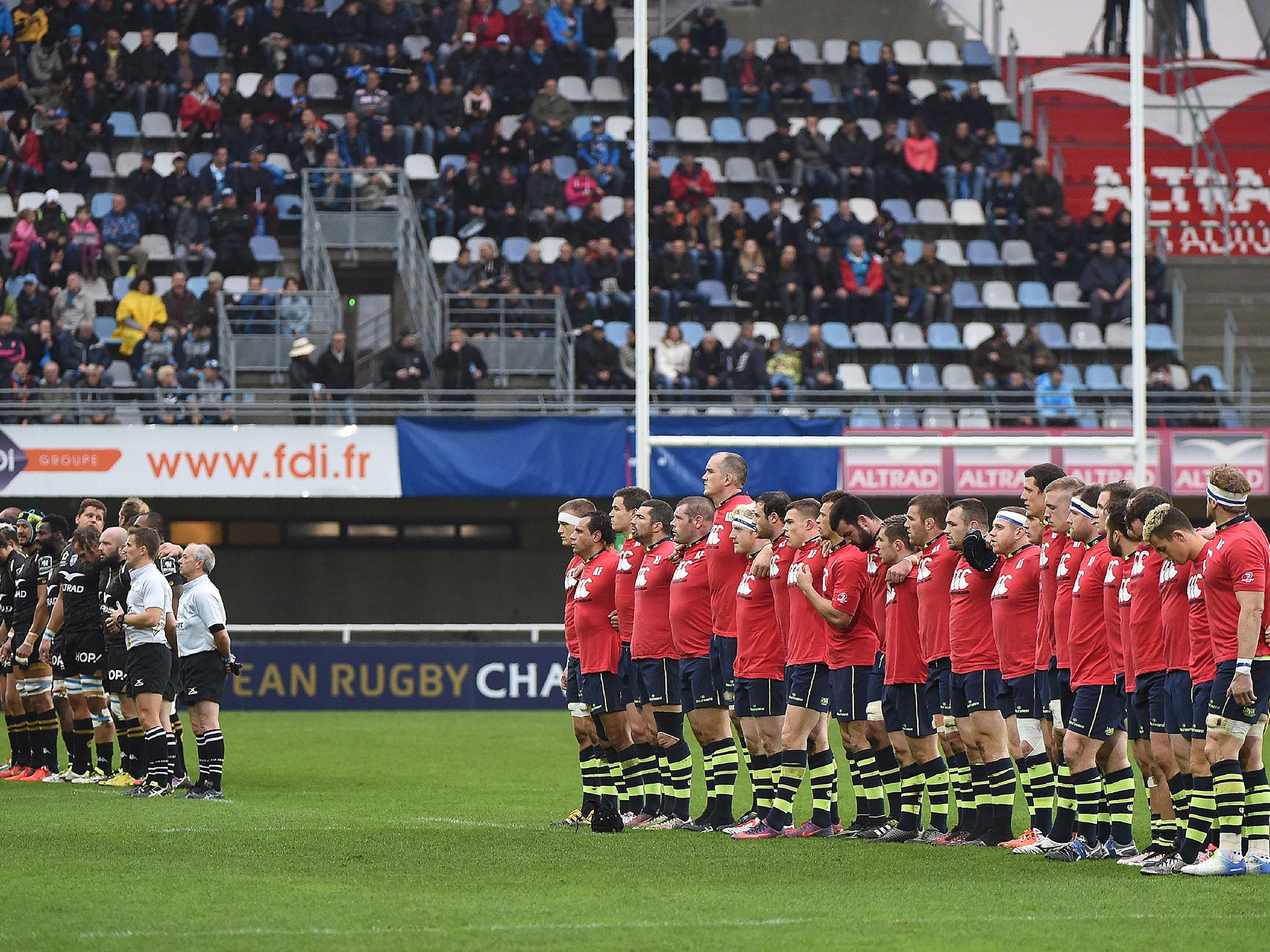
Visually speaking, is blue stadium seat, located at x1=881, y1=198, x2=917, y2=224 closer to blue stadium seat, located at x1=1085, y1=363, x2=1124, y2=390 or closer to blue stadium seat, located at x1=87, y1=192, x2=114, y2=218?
blue stadium seat, located at x1=1085, y1=363, x2=1124, y2=390

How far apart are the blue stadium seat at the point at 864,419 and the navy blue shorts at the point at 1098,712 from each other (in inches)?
494

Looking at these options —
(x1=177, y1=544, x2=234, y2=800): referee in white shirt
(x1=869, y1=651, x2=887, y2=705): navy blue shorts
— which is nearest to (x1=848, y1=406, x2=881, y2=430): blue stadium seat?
(x1=177, y1=544, x2=234, y2=800): referee in white shirt

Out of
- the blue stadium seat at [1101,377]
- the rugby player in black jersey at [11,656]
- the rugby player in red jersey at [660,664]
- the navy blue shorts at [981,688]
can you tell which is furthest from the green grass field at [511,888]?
the blue stadium seat at [1101,377]

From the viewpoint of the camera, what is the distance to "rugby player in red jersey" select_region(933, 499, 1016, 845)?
919cm

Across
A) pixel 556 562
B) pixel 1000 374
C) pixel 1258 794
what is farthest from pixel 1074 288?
pixel 1258 794

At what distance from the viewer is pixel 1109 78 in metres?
31.0

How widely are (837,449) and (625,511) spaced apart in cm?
1136

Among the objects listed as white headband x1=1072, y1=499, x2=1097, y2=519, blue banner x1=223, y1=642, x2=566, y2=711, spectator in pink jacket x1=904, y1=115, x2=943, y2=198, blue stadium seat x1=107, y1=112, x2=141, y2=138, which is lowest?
blue banner x1=223, y1=642, x2=566, y2=711

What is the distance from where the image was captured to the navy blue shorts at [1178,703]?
27.0ft

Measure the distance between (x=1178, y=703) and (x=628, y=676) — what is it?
327cm

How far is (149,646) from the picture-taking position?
11930 millimetres

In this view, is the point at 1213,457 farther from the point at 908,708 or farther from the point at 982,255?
the point at 908,708

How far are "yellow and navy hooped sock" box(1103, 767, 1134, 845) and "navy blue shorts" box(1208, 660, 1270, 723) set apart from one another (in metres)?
0.86

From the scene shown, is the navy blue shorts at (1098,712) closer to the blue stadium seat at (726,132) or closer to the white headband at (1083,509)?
the white headband at (1083,509)
